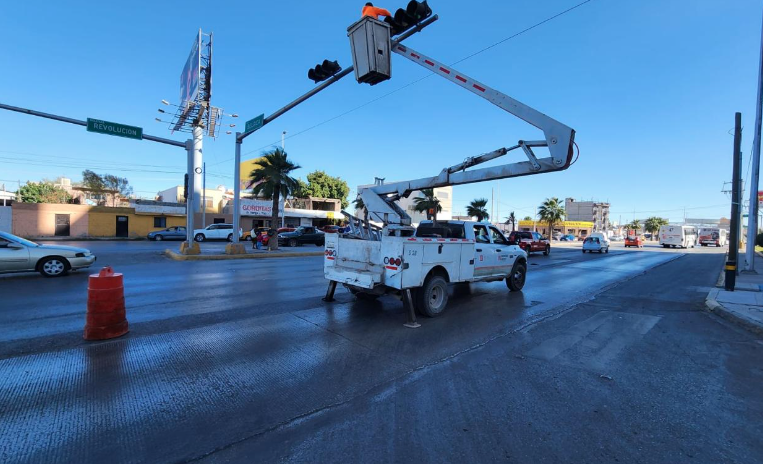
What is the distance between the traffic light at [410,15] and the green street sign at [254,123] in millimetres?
9210

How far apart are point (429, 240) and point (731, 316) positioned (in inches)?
257

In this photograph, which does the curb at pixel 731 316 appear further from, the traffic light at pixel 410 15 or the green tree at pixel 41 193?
the green tree at pixel 41 193

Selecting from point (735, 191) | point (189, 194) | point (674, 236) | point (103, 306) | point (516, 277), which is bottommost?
point (516, 277)

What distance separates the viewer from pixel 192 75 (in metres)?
34.9

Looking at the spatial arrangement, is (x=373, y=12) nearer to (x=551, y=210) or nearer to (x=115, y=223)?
(x=115, y=223)

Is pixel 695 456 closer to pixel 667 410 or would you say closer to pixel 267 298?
pixel 667 410

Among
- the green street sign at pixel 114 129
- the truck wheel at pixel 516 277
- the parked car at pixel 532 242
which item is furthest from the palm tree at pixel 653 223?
the green street sign at pixel 114 129

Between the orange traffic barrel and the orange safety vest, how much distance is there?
273 inches

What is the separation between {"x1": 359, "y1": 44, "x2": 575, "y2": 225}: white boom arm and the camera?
7.14m

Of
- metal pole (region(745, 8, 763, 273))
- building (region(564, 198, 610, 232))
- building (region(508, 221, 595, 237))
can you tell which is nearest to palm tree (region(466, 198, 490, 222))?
metal pole (region(745, 8, 763, 273))

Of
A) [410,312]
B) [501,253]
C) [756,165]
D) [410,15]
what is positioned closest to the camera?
[410,312]

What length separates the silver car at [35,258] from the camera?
10.1 m

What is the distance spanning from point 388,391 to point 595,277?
13.1 m

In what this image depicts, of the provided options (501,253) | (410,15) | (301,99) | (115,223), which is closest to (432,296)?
(501,253)
